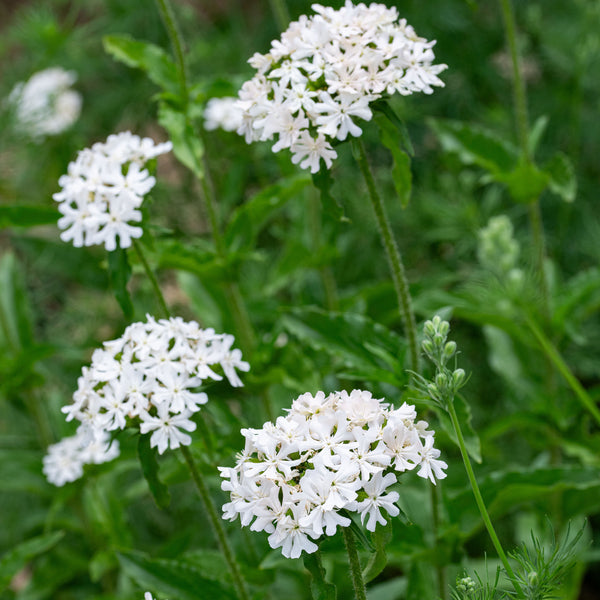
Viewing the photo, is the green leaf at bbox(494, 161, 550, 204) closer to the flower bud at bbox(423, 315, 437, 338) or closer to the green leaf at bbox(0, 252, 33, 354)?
the flower bud at bbox(423, 315, 437, 338)

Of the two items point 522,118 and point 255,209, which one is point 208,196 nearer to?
point 255,209

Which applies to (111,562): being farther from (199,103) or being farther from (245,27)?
(245,27)

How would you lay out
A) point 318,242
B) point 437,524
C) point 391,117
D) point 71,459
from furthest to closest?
point 318,242 < point 71,459 < point 437,524 < point 391,117

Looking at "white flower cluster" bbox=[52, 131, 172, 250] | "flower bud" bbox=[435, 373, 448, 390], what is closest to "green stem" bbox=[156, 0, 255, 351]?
"white flower cluster" bbox=[52, 131, 172, 250]

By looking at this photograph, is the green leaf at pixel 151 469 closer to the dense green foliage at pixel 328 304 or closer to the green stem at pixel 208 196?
the dense green foliage at pixel 328 304

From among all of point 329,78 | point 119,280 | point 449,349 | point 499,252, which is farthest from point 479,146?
point 449,349

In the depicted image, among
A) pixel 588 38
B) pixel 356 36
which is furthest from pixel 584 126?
pixel 356 36

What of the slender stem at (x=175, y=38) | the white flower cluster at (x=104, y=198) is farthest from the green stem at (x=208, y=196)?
the white flower cluster at (x=104, y=198)
